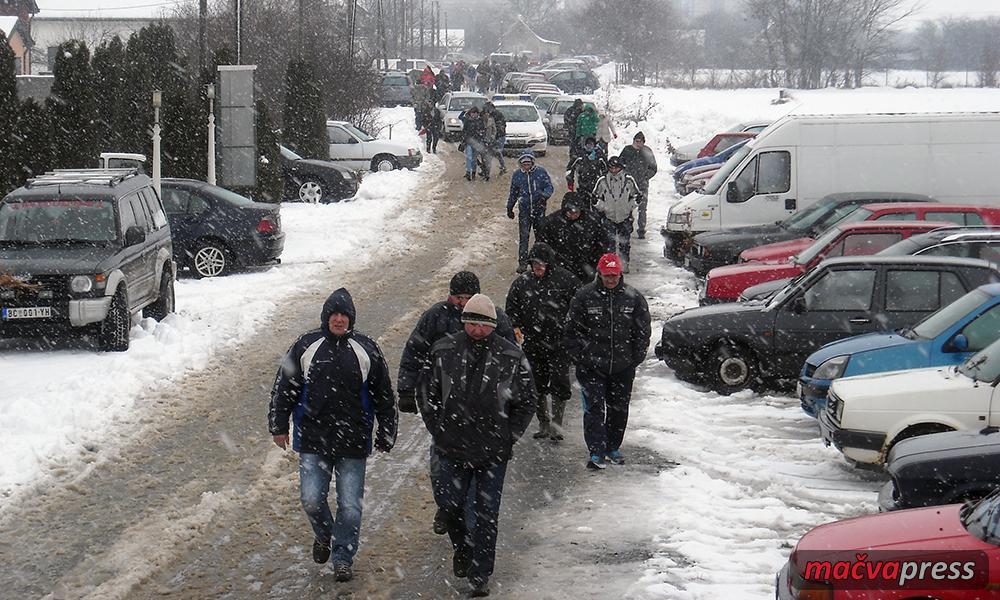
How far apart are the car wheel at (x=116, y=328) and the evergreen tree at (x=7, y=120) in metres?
10.5

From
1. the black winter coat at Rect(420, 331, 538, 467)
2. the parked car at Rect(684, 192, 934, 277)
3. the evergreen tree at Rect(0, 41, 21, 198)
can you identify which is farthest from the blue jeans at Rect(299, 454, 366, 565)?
the evergreen tree at Rect(0, 41, 21, 198)

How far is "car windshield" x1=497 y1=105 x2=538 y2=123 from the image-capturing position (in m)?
37.1

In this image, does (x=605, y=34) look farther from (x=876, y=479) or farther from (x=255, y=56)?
(x=876, y=479)

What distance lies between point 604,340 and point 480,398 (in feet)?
9.29

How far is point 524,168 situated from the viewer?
1816cm

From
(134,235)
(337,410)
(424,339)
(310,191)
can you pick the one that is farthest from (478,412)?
(310,191)

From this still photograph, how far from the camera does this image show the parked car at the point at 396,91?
2199 inches

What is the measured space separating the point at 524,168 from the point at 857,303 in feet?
22.0

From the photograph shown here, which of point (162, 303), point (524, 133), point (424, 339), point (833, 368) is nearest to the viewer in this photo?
point (424, 339)

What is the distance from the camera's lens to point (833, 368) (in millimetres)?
11148

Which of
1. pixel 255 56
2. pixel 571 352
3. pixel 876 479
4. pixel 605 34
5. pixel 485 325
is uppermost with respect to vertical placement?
pixel 605 34

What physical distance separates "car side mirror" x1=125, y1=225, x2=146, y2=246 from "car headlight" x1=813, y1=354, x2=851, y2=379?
778 centimetres

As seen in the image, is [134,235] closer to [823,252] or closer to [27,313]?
[27,313]

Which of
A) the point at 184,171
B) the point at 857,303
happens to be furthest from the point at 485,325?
the point at 184,171
